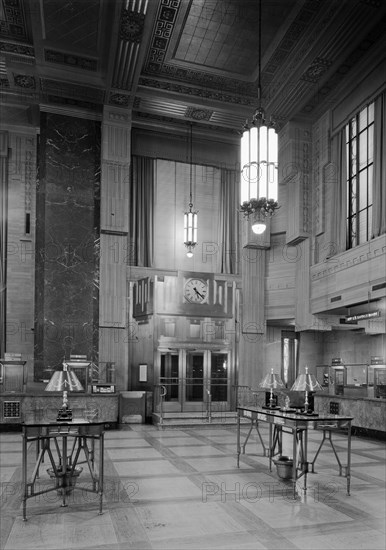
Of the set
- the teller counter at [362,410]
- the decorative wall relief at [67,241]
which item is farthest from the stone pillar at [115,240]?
the teller counter at [362,410]

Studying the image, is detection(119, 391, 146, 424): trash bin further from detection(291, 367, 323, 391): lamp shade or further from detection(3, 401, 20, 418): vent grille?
detection(291, 367, 323, 391): lamp shade

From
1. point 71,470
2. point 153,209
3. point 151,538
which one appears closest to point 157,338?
point 153,209

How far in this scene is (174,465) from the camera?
860cm

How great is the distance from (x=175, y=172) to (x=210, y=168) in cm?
122

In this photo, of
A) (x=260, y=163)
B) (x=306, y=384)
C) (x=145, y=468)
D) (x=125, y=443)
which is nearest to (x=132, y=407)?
(x=125, y=443)

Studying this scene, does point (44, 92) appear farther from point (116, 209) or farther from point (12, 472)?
point (12, 472)

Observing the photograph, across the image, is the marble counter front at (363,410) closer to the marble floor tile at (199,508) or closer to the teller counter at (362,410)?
the teller counter at (362,410)

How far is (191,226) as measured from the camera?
49.3 ft

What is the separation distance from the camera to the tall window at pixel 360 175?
1291 centimetres

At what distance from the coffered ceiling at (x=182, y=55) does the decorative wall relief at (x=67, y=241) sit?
0.94 m

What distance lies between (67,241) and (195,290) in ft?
12.5

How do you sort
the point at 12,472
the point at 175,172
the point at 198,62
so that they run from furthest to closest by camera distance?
1. the point at 175,172
2. the point at 198,62
3. the point at 12,472

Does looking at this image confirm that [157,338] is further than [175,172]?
No

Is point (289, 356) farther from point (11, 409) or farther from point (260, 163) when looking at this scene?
point (260, 163)
